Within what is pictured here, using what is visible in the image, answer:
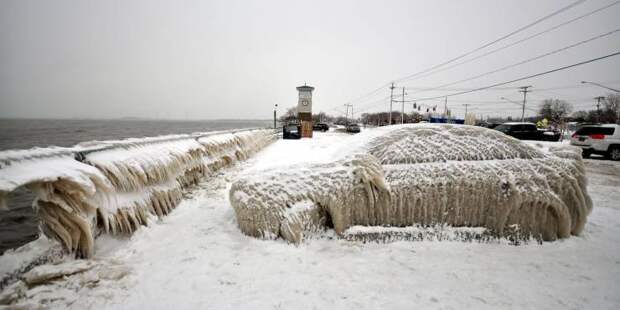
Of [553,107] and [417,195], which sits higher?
[553,107]

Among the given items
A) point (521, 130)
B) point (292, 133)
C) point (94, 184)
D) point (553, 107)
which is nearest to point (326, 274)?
point (94, 184)

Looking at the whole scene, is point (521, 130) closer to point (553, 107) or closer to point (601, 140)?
point (601, 140)

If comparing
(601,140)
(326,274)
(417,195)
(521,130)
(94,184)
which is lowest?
(326,274)

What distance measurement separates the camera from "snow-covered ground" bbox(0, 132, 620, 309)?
7.06ft

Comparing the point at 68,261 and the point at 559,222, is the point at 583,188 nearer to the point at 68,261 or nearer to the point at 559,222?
the point at 559,222

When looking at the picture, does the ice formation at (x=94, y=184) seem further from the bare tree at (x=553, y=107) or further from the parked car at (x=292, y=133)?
the bare tree at (x=553, y=107)

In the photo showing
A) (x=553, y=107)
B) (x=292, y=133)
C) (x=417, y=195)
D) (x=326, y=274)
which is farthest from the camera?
(x=553, y=107)

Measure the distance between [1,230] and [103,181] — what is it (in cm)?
351

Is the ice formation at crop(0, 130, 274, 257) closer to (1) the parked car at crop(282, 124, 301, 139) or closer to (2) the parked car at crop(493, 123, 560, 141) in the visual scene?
(1) the parked car at crop(282, 124, 301, 139)

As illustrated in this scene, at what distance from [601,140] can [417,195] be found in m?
15.8

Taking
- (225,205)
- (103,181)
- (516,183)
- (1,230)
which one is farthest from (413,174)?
(1,230)

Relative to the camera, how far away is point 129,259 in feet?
8.66

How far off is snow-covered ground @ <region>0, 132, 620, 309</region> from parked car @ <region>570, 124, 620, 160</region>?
1348 centimetres

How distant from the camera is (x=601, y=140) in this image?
12.3 metres
